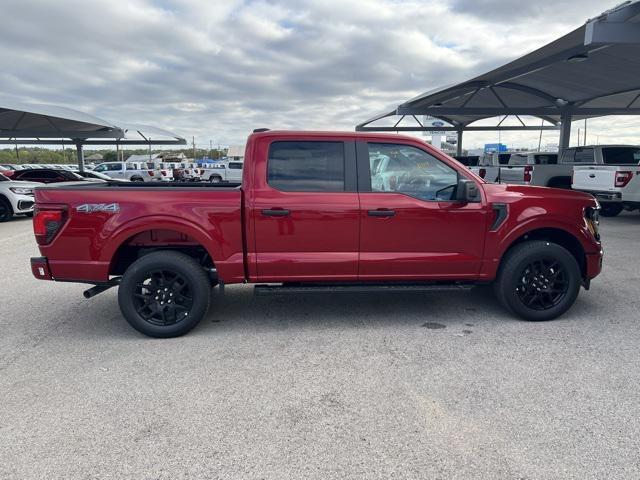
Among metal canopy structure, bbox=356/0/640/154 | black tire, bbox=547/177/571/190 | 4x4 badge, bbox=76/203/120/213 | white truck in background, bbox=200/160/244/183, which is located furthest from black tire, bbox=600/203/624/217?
white truck in background, bbox=200/160/244/183

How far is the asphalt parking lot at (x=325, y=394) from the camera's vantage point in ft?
8.57

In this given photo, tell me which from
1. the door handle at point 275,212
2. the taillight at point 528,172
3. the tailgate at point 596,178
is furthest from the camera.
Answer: the taillight at point 528,172

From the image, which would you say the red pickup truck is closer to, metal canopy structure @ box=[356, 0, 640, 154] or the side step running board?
the side step running board

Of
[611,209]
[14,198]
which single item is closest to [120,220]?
[14,198]

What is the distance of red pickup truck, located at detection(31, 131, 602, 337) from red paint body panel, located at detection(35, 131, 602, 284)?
0.01 meters

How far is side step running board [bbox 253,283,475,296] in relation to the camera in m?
4.48

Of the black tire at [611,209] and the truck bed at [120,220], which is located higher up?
the truck bed at [120,220]

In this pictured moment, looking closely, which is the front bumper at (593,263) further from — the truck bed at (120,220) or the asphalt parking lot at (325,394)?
the truck bed at (120,220)

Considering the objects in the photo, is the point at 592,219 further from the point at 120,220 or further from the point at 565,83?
the point at 565,83

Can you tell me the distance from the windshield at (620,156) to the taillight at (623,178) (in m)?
2.72

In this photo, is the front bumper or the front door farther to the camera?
the front bumper

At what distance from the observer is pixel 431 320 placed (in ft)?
15.9

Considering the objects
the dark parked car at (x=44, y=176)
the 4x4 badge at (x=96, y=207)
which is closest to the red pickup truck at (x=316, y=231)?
the 4x4 badge at (x=96, y=207)

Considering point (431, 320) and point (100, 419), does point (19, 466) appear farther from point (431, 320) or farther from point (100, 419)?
point (431, 320)
